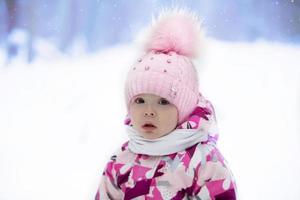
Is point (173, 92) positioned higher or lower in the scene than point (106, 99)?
lower

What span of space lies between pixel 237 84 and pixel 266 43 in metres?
0.19

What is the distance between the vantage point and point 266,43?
2.06 m

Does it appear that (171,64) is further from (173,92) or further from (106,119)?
(106,119)

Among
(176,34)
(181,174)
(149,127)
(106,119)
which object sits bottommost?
(181,174)

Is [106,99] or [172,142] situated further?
[106,99]

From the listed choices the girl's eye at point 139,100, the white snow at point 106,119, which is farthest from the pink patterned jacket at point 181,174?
the white snow at point 106,119

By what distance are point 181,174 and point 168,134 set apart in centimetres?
11

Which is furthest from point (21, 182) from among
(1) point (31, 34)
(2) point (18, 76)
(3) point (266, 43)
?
(3) point (266, 43)

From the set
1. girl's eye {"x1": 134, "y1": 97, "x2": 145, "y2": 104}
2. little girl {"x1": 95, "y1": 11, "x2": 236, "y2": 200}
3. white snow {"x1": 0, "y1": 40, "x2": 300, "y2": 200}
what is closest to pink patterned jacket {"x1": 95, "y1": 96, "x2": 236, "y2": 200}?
little girl {"x1": 95, "y1": 11, "x2": 236, "y2": 200}

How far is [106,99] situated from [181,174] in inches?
28.7

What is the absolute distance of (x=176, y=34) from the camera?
1.45 m

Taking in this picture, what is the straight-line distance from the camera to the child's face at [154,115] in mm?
1400

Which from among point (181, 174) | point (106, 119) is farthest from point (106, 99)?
point (181, 174)

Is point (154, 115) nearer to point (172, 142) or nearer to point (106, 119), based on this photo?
point (172, 142)
